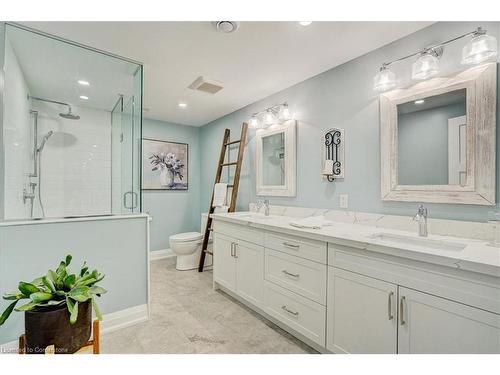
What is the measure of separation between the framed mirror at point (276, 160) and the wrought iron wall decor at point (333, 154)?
0.40 m

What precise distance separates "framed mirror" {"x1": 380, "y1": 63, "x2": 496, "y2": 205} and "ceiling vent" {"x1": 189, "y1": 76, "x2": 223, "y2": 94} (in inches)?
62.4

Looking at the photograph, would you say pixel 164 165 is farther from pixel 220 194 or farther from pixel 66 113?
pixel 66 113

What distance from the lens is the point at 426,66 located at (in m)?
1.52

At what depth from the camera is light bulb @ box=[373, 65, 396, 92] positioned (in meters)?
1.71

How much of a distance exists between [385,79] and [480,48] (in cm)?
50

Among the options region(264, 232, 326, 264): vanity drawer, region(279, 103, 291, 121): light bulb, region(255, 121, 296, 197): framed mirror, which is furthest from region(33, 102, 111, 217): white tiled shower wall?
region(279, 103, 291, 121): light bulb

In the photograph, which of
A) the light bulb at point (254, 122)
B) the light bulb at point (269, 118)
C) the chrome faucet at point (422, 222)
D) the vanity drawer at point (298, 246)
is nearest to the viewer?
the chrome faucet at point (422, 222)

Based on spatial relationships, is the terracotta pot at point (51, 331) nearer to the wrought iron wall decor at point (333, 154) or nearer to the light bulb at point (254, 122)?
the wrought iron wall decor at point (333, 154)

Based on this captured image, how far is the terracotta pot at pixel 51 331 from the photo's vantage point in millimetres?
828

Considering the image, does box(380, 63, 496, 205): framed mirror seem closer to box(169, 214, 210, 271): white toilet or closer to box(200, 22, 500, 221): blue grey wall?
box(200, 22, 500, 221): blue grey wall

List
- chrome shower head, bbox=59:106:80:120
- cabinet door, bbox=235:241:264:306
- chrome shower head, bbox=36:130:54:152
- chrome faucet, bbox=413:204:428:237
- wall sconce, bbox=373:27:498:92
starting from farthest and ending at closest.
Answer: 1. chrome shower head, bbox=59:106:80:120
2. chrome shower head, bbox=36:130:54:152
3. cabinet door, bbox=235:241:264:306
4. chrome faucet, bbox=413:204:428:237
5. wall sconce, bbox=373:27:498:92

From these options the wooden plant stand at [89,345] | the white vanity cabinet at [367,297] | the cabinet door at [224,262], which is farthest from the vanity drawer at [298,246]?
the wooden plant stand at [89,345]
